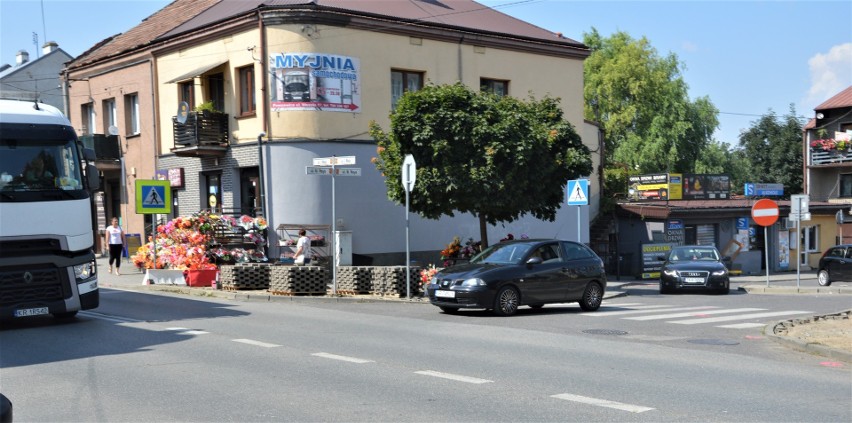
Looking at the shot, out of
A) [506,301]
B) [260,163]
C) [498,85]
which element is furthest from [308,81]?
[506,301]

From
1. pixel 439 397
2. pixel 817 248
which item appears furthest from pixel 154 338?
pixel 817 248

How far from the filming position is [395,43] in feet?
91.5

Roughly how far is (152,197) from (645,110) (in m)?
41.8

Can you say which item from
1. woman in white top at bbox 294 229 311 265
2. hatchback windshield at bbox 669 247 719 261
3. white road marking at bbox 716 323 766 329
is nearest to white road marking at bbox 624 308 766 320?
white road marking at bbox 716 323 766 329

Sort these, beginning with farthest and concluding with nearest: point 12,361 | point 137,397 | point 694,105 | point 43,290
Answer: point 694,105 < point 43,290 < point 12,361 < point 137,397

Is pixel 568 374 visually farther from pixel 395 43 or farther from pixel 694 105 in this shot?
pixel 694 105

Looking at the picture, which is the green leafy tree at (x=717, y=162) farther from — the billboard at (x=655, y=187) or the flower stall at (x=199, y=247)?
the flower stall at (x=199, y=247)

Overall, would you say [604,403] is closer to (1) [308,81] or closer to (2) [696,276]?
(2) [696,276]

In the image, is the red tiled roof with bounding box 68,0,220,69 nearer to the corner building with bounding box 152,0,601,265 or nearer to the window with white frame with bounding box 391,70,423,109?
the corner building with bounding box 152,0,601,265

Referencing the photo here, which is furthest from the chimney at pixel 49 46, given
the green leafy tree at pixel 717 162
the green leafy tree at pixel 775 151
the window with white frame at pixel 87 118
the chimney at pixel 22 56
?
the green leafy tree at pixel 775 151

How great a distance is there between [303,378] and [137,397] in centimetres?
173

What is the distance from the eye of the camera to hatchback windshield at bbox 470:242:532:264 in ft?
54.9

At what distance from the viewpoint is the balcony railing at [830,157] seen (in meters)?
52.2

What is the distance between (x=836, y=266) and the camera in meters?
30.2
